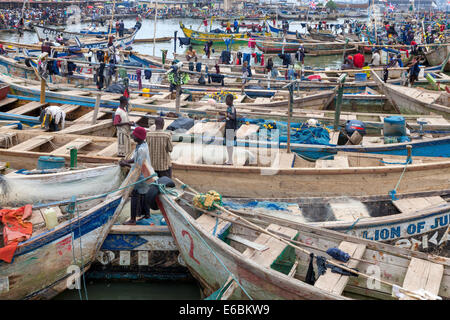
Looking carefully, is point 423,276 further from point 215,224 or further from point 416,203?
point 215,224

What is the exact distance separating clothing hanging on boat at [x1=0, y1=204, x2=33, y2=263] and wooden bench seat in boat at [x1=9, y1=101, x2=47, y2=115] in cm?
656

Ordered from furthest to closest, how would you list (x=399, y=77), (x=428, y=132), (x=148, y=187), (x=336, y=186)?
(x=399, y=77), (x=428, y=132), (x=336, y=186), (x=148, y=187)

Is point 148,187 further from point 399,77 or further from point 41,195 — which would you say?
point 399,77

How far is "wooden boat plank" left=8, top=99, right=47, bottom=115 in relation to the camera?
41.9 ft

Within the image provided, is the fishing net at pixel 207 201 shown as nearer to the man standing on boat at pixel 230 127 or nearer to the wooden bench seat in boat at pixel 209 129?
the man standing on boat at pixel 230 127

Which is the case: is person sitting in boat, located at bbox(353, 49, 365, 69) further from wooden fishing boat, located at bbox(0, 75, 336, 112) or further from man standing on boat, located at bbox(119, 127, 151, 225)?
man standing on boat, located at bbox(119, 127, 151, 225)

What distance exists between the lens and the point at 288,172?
852 centimetres

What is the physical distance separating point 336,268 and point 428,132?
21.6 ft

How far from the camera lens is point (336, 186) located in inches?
338

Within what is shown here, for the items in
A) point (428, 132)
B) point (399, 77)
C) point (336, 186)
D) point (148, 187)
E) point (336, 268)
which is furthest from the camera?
point (399, 77)

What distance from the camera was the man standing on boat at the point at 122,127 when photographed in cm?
912

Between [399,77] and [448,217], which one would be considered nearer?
[448,217]
